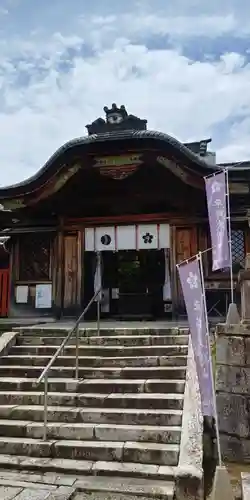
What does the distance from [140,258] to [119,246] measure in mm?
Result: 2741

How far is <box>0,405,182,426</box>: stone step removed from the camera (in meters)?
5.89

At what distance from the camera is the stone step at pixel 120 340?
8086 mm

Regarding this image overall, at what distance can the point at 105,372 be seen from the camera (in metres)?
7.24

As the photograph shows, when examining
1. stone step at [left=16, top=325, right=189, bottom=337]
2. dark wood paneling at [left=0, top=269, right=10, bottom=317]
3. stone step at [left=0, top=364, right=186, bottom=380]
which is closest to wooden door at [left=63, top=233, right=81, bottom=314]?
dark wood paneling at [left=0, top=269, right=10, bottom=317]

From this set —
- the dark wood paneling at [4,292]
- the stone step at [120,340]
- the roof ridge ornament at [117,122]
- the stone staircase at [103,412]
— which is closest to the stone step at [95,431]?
the stone staircase at [103,412]

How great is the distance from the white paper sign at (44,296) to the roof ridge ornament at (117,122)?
18.0 feet

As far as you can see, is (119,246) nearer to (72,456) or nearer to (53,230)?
(53,230)

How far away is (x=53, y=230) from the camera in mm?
12953

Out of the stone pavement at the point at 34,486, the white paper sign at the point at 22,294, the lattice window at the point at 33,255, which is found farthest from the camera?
the lattice window at the point at 33,255

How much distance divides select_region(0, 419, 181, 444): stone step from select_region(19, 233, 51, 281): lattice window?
7.32 meters

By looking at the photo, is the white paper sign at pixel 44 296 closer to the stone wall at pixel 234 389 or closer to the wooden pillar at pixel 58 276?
the wooden pillar at pixel 58 276

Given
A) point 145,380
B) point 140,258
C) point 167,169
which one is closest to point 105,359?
point 145,380

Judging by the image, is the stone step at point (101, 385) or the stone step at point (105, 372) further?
the stone step at point (105, 372)

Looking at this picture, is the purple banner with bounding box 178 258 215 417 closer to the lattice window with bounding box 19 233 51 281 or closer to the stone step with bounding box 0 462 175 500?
the stone step with bounding box 0 462 175 500
